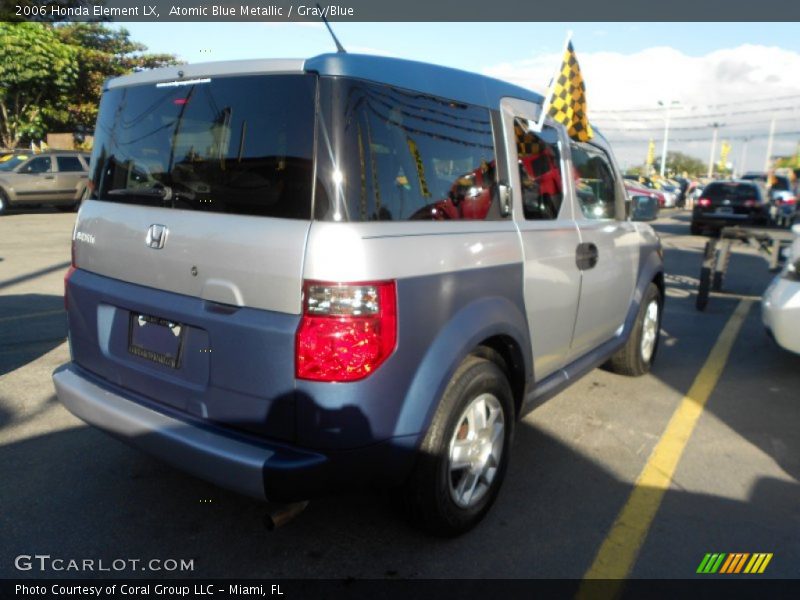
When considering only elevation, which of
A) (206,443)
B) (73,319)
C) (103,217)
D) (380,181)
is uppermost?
(380,181)

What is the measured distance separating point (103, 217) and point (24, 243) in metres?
10.6

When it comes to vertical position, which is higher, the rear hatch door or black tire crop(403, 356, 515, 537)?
the rear hatch door

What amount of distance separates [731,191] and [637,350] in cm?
1604

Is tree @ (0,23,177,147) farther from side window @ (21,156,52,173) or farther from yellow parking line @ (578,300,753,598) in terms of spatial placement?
yellow parking line @ (578,300,753,598)

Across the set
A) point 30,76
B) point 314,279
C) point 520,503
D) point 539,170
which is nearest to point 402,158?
point 314,279

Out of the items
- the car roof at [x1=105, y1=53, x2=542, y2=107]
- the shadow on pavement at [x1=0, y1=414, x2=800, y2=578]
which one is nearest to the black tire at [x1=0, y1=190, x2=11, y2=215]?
the shadow on pavement at [x1=0, y1=414, x2=800, y2=578]

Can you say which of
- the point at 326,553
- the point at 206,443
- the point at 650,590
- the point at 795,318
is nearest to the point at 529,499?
the point at 650,590

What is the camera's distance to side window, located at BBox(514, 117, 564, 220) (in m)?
3.33

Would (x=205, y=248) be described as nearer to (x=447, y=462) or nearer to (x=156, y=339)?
(x=156, y=339)

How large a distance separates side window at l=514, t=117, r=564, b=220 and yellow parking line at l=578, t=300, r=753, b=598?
1531 mm

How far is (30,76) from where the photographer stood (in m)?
22.7

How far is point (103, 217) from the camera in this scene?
2.98 meters

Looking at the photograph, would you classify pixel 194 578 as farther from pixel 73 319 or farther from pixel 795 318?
pixel 795 318

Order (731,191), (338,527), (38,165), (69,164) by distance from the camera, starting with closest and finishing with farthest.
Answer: (338,527)
(38,165)
(69,164)
(731,191)
